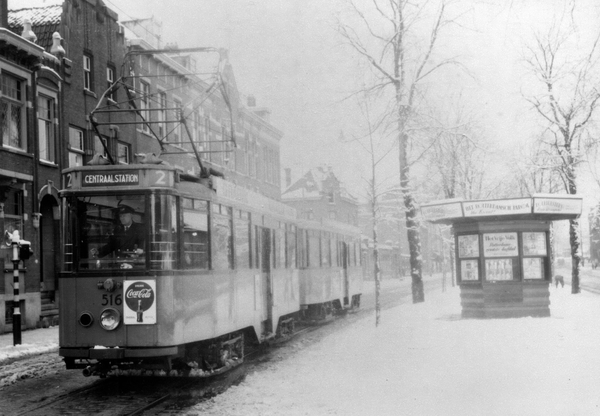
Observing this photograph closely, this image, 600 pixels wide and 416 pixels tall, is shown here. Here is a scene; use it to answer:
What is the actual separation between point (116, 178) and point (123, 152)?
70.2ft

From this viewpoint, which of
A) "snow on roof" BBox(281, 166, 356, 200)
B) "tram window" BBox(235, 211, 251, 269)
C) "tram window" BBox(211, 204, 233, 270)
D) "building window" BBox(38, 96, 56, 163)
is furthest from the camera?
"snow on roof" BBox(281, 166, 356, 200)

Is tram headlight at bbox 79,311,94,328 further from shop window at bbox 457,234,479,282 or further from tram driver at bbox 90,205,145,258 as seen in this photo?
shop window at bbox 457,234,479,282

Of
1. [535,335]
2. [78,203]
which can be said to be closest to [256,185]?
[535,335]

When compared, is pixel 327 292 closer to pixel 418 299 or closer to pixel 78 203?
pixel 418 299

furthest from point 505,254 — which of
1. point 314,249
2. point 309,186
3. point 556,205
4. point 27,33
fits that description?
point 309,186

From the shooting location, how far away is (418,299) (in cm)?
2564

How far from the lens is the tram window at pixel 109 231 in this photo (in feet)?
31.4

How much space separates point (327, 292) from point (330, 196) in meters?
51.4

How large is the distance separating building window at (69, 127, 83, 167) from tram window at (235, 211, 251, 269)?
1481 cm

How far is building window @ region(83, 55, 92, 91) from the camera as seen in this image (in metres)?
27.5

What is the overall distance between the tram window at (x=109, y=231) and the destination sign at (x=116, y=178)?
0.60 ft

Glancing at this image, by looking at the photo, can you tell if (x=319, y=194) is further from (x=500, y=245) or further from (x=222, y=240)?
(x=222, y=240)

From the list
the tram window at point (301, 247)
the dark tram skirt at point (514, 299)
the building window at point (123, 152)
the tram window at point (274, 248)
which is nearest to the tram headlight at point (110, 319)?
the tram window at point (274, 248)

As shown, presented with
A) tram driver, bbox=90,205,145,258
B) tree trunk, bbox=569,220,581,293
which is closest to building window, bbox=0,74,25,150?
tram driver, bbox=90,205,145,258
